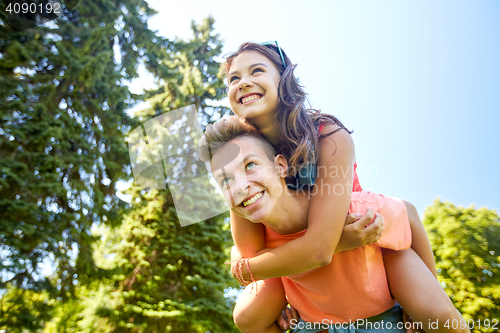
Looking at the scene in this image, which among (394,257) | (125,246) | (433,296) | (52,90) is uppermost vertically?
(52,90)

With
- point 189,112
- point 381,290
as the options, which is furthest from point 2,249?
point 189,112

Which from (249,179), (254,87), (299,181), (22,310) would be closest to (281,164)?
(299,181)

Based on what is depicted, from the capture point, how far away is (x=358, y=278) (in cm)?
179

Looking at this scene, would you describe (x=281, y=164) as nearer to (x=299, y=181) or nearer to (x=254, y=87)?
(x=299, y=181)

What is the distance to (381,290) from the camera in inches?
71.0

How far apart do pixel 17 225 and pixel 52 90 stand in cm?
295

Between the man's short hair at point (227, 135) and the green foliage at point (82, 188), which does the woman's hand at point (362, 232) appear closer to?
the man's short hair at point (227, 135)

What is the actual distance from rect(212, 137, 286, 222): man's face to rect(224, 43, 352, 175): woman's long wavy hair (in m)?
0.18

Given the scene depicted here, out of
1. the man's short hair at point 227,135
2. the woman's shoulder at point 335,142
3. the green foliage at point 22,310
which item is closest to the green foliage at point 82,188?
the green foliage at point 22,310

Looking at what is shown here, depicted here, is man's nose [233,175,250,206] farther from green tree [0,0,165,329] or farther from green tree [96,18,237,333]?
green tree [96,18,237,333]

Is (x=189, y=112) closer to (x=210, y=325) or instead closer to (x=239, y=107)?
(x=210, y=325)

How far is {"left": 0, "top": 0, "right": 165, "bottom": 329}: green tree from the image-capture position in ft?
18.2

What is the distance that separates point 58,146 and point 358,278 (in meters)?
6.71

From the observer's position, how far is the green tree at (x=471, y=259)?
24.3ft
